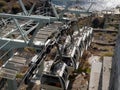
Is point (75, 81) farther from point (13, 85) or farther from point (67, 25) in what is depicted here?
point (13, 85)

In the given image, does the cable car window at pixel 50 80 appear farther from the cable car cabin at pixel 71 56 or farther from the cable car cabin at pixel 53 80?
the cable car cabin at pixel 71 56

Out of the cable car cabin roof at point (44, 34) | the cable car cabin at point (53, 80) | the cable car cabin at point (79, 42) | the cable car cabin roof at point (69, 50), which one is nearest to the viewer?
the cable car cabin roof at point (44, 34)

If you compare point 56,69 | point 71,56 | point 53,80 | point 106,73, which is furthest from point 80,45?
point 53,80

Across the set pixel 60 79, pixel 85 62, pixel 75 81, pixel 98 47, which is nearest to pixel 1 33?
pixel 60 79

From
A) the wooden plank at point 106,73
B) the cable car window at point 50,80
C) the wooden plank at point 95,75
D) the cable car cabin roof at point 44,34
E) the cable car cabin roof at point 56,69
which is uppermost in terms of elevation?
the cable car cabin roof at point 44,34

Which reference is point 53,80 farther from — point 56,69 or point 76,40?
point 76,40

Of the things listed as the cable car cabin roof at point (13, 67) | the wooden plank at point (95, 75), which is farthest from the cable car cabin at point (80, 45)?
the cable car cabin roof at point (13, 67)
